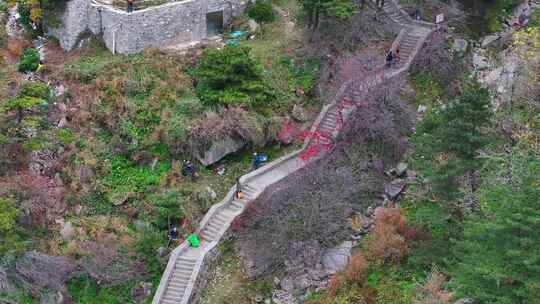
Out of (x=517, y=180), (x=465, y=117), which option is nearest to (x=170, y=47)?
(x=465, y=117)

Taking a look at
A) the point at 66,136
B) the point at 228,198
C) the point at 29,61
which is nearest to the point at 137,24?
the point at 29,61

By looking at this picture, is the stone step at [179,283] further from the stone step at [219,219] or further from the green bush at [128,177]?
the green bush at [128,177]

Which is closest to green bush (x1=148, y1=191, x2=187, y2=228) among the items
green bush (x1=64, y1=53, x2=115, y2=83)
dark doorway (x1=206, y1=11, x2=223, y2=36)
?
green bush (x1=64, y1=53, x2=115, y2=83)

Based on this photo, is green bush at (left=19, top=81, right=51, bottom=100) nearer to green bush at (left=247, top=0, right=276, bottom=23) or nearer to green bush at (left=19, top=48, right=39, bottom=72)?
green bush at (left=19, top=48, right=39, bottom=72)

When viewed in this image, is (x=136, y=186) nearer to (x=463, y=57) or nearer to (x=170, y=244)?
(x=170, y=244)

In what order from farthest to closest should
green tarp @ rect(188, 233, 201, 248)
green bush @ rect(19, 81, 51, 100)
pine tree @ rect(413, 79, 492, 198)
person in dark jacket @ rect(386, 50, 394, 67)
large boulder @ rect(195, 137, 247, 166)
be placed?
person in dark jacket @ rect(386, 50, 394, 67) < large boulder @ rect(195, 137, 247, 166) < green bush @ rect(19, 81, 51, 100) < green tarp @ rect(188, 233, 201, 248) < pine tree @ rect(413, 79, 492, 198)
